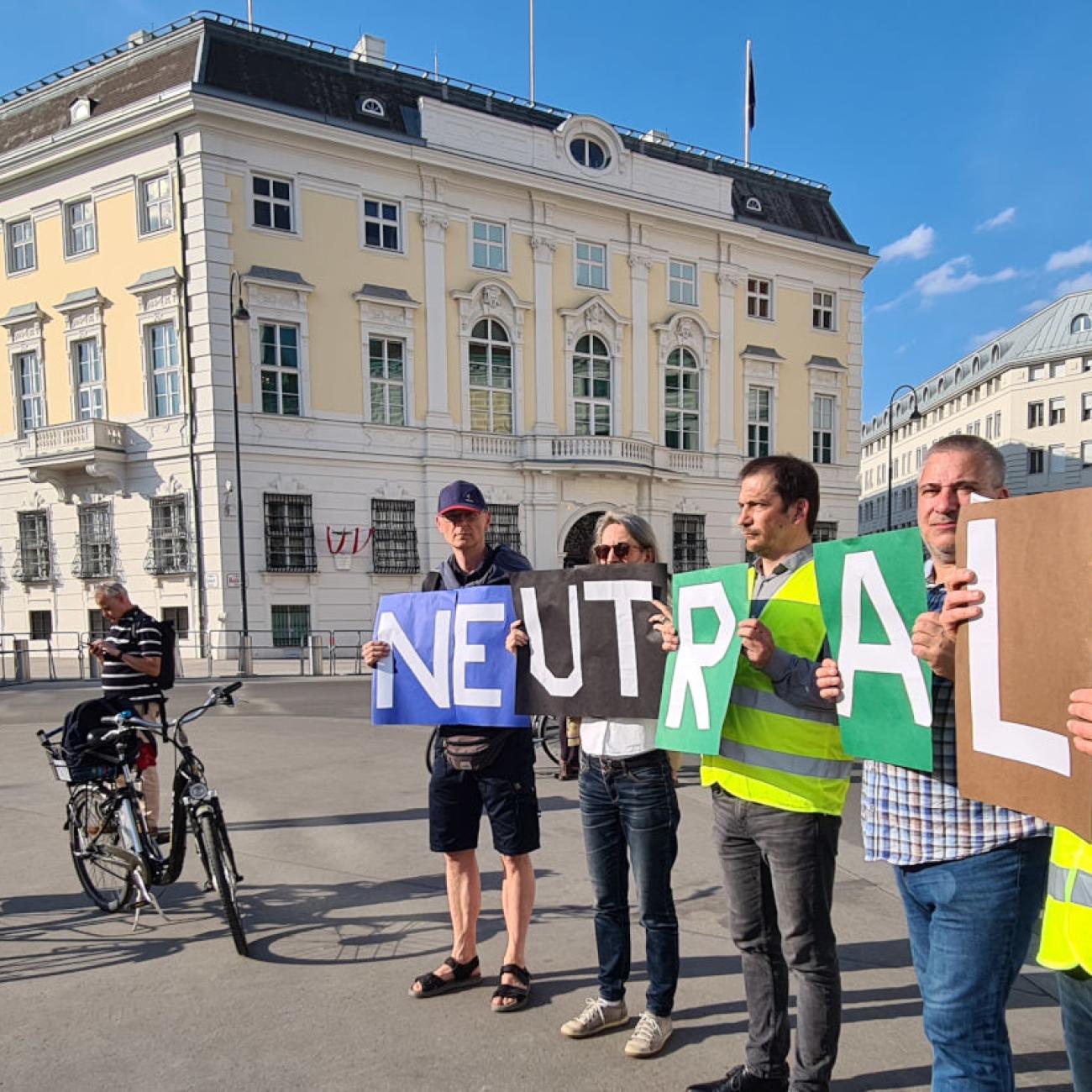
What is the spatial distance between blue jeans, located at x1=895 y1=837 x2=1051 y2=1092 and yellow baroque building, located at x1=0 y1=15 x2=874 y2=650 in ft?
65.1

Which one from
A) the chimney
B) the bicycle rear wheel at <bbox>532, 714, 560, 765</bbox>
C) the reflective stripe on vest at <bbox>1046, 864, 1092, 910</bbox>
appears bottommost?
the bicycle rear wheel at <bbox>532, 714, 560, 765</bbox>

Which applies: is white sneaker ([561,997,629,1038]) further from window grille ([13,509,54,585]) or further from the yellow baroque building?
window grille ([13,509,54,585])

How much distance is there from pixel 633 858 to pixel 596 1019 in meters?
0.70

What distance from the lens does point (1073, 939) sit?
1769mm

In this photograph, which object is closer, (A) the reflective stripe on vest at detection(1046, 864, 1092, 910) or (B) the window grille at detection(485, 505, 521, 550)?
(A) the reflective stripe on vest at detection(1046, 864, 1092, 910)

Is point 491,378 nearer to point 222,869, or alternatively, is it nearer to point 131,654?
point 131,654

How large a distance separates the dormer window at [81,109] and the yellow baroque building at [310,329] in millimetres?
167

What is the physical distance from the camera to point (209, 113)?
1973 cm

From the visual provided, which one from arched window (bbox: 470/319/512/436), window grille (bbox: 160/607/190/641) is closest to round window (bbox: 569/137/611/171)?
arched window (bbox: 470/319/512/436)

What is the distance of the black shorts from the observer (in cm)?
337

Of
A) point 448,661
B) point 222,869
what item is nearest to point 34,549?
point 222,869

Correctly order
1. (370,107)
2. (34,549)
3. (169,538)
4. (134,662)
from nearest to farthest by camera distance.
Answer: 1. (134,662)
2. (169,538)
3. (370,107)
4. (34,549)

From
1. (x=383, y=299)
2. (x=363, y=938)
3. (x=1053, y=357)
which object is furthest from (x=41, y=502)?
(x=1053, y=357)

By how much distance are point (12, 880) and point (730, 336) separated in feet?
89.0
